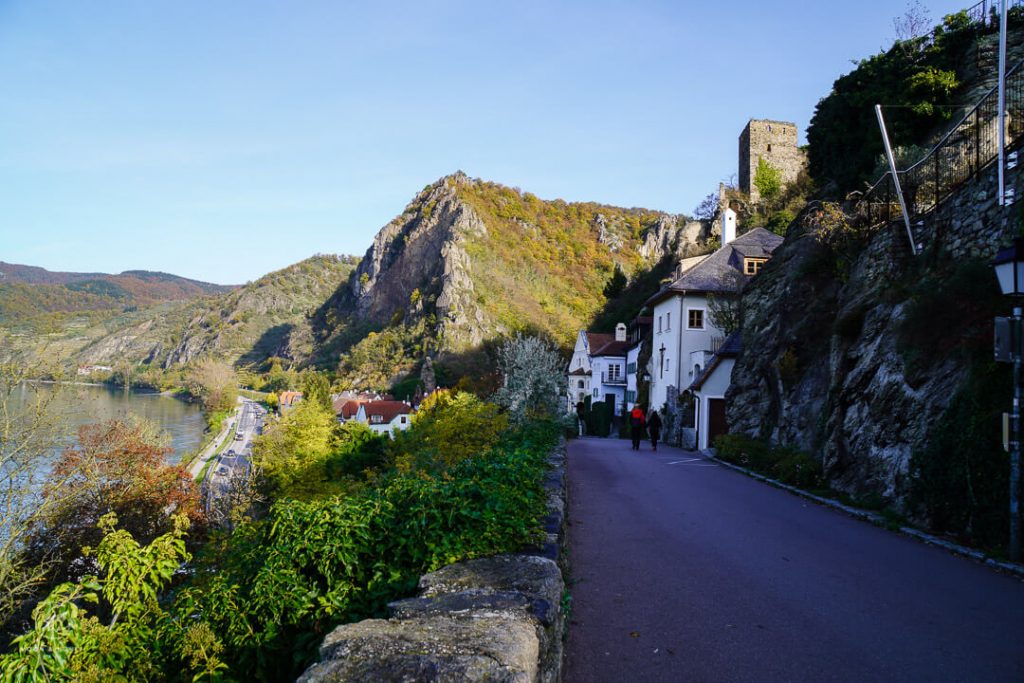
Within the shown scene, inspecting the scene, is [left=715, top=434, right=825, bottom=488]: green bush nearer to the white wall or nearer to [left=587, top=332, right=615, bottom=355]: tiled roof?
the white wall

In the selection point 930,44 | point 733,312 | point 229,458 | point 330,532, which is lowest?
point 229,458

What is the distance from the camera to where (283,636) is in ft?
13.5

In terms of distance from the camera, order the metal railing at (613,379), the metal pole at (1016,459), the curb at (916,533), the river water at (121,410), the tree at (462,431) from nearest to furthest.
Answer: the curb at (916,533) < the metal pole at (1016,459) < the tree at (462,431) < the river water at (121,410) < the metal railing at (613,379)

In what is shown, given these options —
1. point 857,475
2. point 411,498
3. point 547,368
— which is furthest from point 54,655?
point 547,368

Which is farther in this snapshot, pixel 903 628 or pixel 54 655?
pixel 903 628

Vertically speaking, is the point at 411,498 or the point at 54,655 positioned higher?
the point at 411,498

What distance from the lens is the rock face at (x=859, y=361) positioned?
35.1 ft

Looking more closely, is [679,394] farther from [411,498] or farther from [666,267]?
[411,498]

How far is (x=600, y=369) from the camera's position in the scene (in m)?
55.5

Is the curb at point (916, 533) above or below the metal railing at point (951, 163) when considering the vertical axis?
below

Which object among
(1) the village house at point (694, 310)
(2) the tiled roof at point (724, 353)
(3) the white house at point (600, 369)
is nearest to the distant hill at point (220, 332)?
(3) the white house at point (600, 369)

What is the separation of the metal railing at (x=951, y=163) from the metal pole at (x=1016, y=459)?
504 centimetres

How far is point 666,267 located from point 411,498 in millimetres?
55006

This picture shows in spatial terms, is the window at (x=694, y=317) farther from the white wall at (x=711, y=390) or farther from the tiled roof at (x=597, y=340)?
the tiled roof at (x=597, y=340)
